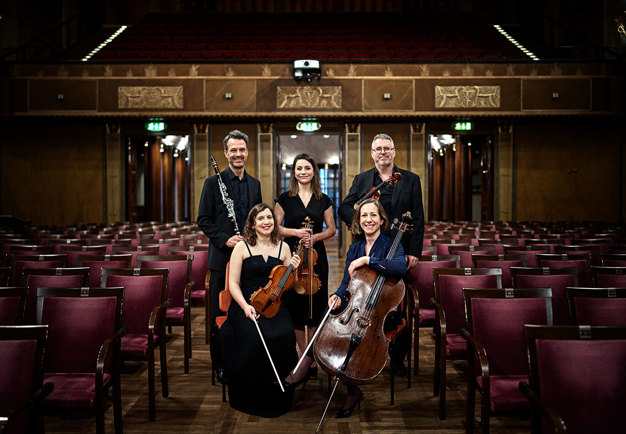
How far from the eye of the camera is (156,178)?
13586 mm

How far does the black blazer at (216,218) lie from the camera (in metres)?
2.63

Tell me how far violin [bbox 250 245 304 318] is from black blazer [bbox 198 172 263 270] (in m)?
0.49

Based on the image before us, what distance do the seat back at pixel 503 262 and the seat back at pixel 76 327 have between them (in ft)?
8.06

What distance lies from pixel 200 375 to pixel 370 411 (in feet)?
3.88

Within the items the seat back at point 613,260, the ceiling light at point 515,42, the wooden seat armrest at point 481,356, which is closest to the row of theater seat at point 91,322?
the wooden seat armrest at point 481,356

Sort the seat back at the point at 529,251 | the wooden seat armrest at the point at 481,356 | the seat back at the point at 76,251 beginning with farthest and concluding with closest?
the seat back at the point at 76,251 → the seat back at the point at 529,251 → the wooden seat armrest at the point at 481,356

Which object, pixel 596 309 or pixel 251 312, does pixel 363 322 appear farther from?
pixel 596 309

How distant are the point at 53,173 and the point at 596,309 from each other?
1089 cm

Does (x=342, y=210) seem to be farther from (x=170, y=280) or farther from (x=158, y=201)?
(x=158, y=201)

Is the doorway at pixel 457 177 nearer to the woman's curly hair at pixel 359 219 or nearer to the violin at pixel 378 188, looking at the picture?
the violin at pixel 378 188

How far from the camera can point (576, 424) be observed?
1496 mm

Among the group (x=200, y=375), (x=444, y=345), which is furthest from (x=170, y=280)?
(x=444, y=345)

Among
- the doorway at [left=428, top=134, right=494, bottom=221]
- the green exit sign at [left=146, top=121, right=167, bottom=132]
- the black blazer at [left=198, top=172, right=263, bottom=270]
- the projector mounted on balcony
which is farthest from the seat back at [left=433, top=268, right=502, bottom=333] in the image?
the doorway at [left=428, top=134, right=494, bottom=221]

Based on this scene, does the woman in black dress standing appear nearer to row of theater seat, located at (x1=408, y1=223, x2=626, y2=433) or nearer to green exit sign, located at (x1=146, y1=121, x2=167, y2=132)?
row of theater seat, located at (x1=408, y1=223, x2=626, y2=433)
